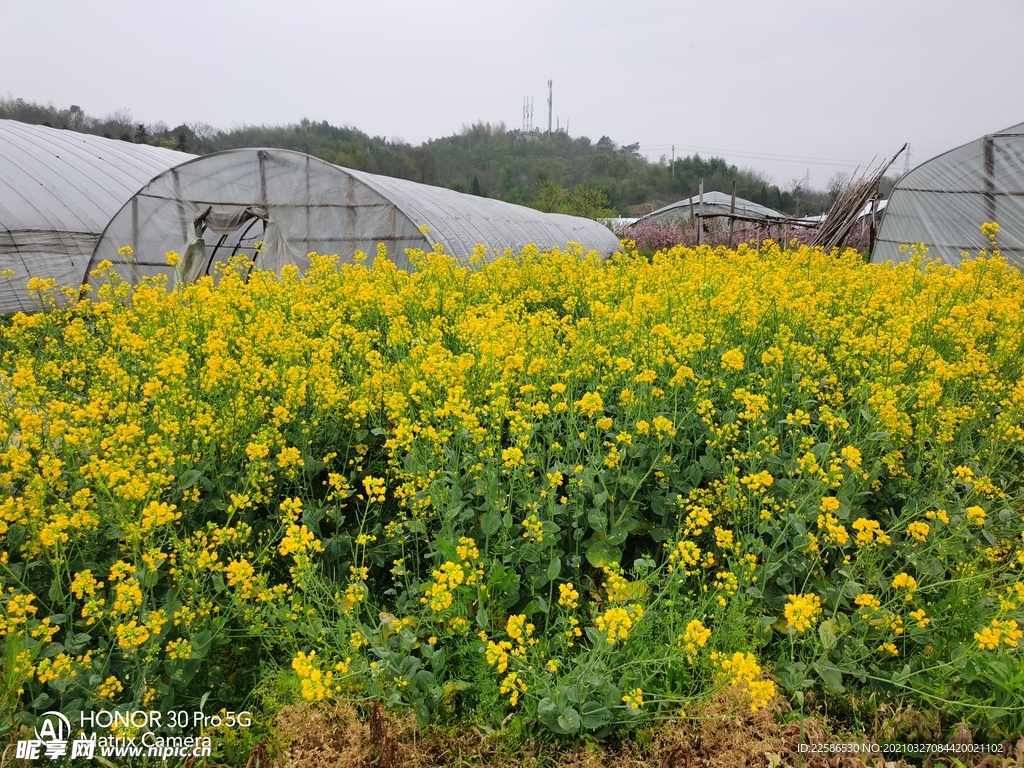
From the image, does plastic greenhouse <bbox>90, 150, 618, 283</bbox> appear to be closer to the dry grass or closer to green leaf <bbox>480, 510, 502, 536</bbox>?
green leaf <bbox>480, 510, 502, 536</bbox>

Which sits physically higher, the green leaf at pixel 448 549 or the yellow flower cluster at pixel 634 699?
the green leaf at pixel 448 549

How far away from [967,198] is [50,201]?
1708cm

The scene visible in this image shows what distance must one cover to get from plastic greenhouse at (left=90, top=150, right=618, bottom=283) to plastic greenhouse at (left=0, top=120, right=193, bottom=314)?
2070mm

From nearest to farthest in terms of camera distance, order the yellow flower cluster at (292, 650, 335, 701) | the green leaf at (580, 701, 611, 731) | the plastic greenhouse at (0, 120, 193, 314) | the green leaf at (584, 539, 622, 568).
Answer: the yellow flower cluster at (292, 650, 335, 701)
the green leaf at (580, 701, 611, 731)
the green leaf at (584, 539, 622, 568)
the plastic greenhouse at (0, 120, 193, 314)

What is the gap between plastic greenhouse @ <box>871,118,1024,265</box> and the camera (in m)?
11.3

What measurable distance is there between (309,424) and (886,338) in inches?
132

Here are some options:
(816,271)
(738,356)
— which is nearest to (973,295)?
(816,271)

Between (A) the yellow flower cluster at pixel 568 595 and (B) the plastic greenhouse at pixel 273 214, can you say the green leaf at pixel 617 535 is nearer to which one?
(A) the yellow flower cluster at pixel 568 595

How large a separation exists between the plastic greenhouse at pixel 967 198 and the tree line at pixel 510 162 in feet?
48.3

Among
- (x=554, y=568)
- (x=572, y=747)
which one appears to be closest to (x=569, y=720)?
(x=572, y=747)

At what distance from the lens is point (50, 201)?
12.4 meters

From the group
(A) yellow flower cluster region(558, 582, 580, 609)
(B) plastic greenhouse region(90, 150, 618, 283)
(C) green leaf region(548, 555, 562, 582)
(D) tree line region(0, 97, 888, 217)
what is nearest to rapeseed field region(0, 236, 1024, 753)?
(C) green leaf region(548, 555, 562, 582)

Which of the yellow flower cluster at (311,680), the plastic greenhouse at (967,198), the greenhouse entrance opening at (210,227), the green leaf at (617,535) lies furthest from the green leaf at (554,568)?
the plastic greenhouse at (967,198)

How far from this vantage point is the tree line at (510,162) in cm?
3312
